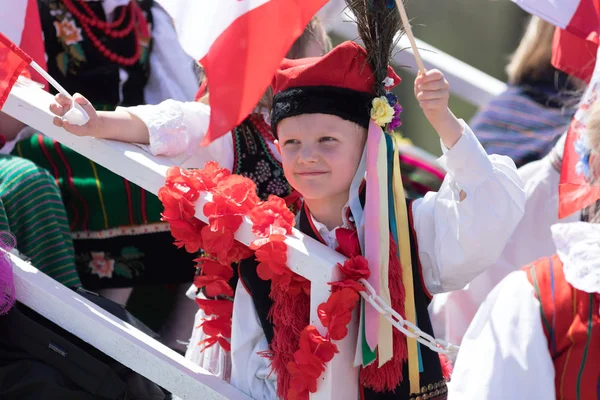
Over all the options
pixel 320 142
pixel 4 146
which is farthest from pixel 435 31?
pixel 320 142

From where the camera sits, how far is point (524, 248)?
2.93 metres

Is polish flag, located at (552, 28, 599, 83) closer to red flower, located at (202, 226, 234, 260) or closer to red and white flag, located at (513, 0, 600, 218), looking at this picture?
red and white flag, located at (513, 0, 600, 218)

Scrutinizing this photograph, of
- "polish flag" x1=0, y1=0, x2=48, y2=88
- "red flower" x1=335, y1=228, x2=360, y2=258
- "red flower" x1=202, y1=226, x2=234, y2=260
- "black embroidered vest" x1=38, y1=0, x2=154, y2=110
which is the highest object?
"black embroidered vest" x1=38, y1=0, x2=154, y2=110

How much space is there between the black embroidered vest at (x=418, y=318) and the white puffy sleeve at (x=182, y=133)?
399 millimetres

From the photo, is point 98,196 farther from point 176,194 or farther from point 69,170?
point 176,194

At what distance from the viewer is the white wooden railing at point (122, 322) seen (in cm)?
197

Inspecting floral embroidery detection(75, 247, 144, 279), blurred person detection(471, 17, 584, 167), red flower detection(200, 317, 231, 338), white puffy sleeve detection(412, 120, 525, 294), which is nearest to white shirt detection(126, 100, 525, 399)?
white puffy sleeve detection(412, 120, 525, 294)

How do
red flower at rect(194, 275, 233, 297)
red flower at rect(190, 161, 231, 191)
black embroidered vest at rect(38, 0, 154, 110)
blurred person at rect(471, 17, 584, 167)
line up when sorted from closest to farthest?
red flower at rect(190, 161, 231, 191), red flower at rect(194, 275, 233, 297), black embroidered vest at rect(38, 0, 154, 110), blurred person at rect(471, 17, 584, 167)

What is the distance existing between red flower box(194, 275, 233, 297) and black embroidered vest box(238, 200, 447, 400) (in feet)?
0.21

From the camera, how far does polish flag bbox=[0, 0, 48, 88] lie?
2.35 metres

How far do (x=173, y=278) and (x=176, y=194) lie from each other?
0.81 metres

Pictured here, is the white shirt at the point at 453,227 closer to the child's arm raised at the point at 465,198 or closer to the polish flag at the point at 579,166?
the child's arm raised at the point at 465,198

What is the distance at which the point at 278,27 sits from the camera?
200 cm

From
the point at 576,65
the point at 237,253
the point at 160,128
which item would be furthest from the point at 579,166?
the point at 160,128
